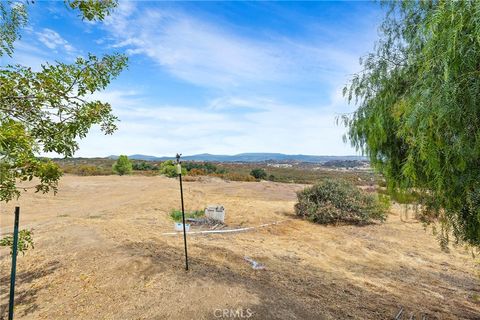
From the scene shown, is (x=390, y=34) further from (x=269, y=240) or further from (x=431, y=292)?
(x=269, y=240)

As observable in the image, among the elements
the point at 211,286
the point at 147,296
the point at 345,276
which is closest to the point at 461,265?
the point at 345,276

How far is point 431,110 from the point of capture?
3.22m

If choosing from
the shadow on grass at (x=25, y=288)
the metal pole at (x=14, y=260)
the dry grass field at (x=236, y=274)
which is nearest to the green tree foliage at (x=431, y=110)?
the dry grass field at (x=236, y=274)

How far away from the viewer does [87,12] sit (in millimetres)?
3713

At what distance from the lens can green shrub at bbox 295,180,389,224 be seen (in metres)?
14.3

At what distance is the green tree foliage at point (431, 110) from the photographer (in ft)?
9.84

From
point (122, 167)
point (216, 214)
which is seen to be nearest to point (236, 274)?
point (216, 214)

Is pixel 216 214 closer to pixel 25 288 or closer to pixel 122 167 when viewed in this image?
pixel 25 288

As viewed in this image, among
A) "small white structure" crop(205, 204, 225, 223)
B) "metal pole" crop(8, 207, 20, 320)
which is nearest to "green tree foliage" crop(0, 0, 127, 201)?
"metal pole" crop(8, 207, 20, 320)

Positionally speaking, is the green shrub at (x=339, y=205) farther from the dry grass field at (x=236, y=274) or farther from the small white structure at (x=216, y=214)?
the small white structure at (x=216, y=214)

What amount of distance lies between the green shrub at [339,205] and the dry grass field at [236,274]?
117 cm

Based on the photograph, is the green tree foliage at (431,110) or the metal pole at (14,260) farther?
the metal pole at (14,260)

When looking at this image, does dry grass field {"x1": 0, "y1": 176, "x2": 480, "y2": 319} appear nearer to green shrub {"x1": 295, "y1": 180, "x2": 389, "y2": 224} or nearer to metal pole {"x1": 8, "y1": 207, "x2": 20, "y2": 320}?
metal pole {"x1": 8, "y1": 207, "x2": 20, "y2": 320}

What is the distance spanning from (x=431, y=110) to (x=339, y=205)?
11926mm
